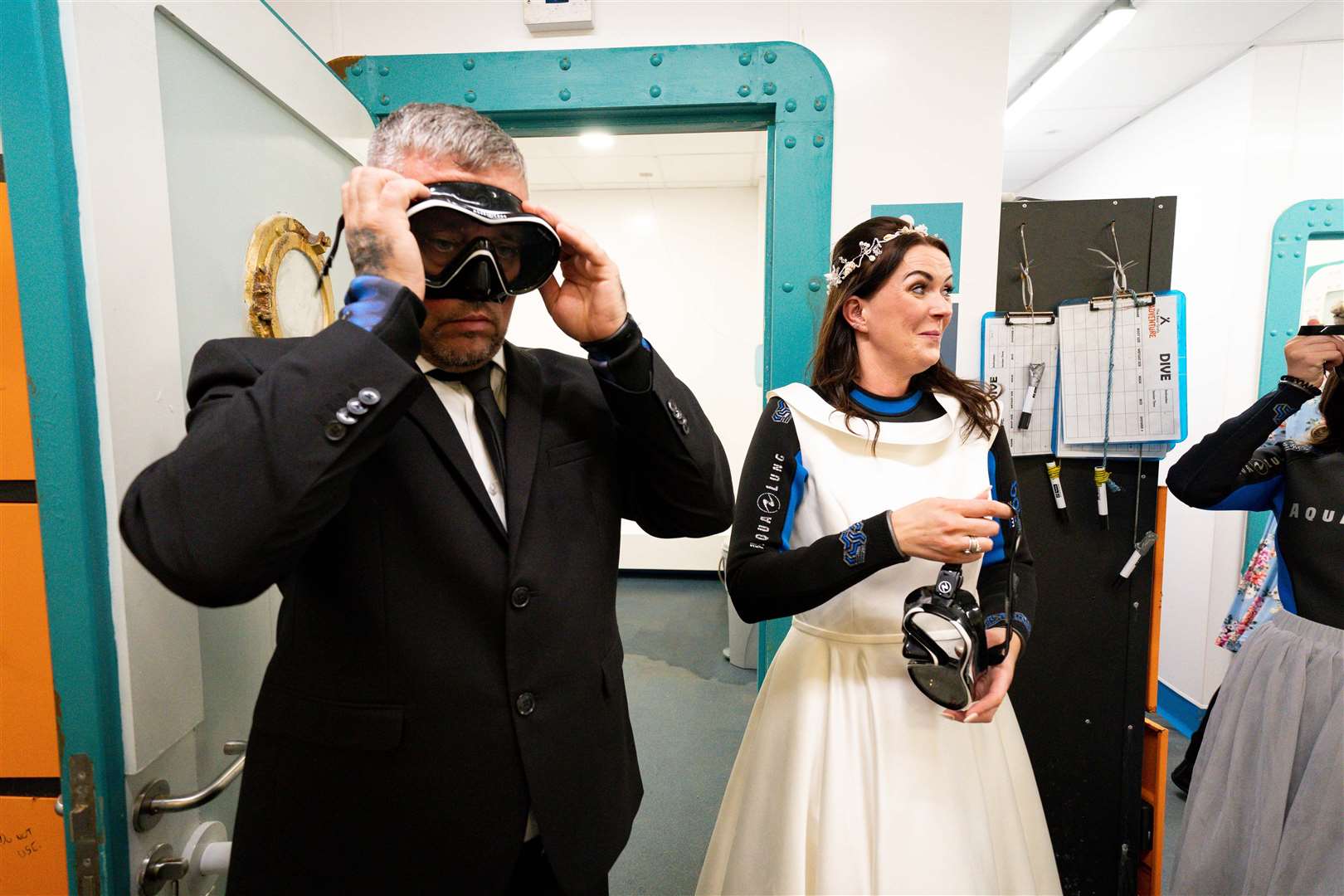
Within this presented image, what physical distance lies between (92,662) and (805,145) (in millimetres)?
1875

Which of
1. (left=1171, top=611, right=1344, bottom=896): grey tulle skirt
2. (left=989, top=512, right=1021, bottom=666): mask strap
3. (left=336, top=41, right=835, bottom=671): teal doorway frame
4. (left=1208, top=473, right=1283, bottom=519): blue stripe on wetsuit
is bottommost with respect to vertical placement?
(left=1171, top=611, right=1344, bottom=896): grey tulle skirt

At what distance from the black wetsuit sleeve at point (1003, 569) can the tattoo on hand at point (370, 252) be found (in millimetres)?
1214

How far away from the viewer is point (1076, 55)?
2.77 meters

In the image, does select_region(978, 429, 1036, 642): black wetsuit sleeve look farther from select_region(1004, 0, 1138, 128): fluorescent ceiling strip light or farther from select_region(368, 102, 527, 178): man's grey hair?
select_region(1004, 0, 1138, 128): fluorescent ceiling strip light

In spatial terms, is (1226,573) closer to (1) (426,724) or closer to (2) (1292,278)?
(2) (1292,278)

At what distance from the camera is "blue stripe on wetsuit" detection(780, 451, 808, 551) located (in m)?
1.32

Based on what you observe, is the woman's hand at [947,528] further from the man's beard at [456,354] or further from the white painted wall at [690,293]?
the white painted wall at [690,293]

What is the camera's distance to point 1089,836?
6.24 ft

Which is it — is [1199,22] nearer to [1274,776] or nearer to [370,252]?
[1274,776]

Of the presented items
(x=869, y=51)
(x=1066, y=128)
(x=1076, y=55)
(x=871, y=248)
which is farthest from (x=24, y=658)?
(x=1066, y=128)

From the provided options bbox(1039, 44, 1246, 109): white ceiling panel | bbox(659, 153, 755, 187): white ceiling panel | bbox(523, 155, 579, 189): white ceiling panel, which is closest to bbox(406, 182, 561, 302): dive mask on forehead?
bbox(1039, 44, 1246, 109): white ceiling panel

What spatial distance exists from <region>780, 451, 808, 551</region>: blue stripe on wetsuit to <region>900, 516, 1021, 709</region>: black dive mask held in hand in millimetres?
286

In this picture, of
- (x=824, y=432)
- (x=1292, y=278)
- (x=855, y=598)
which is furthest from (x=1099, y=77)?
(x=855, y=598)

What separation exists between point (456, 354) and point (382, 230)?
7.8 inches
